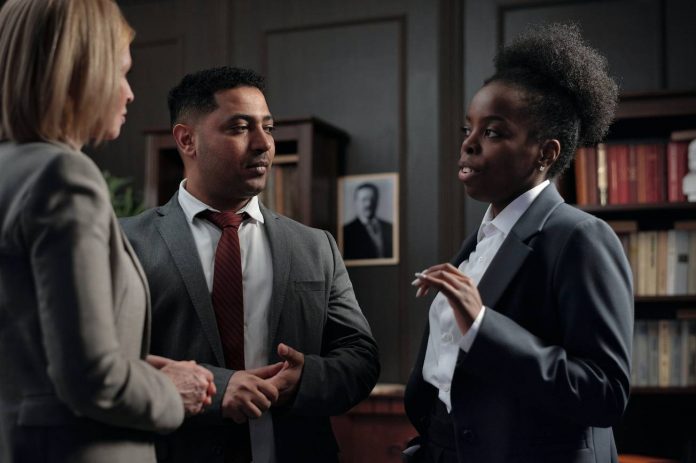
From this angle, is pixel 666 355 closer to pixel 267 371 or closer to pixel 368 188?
pixel 368 188

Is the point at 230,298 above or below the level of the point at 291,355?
above

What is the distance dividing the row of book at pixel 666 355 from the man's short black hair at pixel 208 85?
2053 mm

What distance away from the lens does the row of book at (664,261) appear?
3.66 m

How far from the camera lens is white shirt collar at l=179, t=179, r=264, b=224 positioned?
233cm

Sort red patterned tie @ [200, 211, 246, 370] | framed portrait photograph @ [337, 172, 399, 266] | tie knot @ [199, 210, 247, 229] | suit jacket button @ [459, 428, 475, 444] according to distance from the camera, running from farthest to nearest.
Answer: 1. framed portrait photograph @ [337, 172, 399, 266]
2. tie knot @ [199, 210, 247, 229]
3. red patterned tie @ [200, 211, 246, 370]
4. suit jacket button @ [459, 428, 475, 444]

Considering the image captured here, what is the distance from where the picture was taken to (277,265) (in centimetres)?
228

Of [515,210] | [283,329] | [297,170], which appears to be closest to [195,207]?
[283,329]

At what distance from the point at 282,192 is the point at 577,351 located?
2.55 meters

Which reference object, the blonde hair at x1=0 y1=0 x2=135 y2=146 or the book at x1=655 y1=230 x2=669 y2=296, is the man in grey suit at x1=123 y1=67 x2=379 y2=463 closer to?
→ the blonde hair at x1=0 y1=0 x2=135 y2=146

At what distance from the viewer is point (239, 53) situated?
4703 mm

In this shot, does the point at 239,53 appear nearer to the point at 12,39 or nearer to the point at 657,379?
the point at 657,379

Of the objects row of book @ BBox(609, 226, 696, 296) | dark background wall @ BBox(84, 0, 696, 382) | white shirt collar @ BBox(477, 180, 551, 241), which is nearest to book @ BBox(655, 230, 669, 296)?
row of book @ BBox(609, 226, 696, 296)

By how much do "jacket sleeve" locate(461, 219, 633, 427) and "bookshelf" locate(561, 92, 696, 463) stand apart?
2.00 metres

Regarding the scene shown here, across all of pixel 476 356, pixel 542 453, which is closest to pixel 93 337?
pixel 476 356
